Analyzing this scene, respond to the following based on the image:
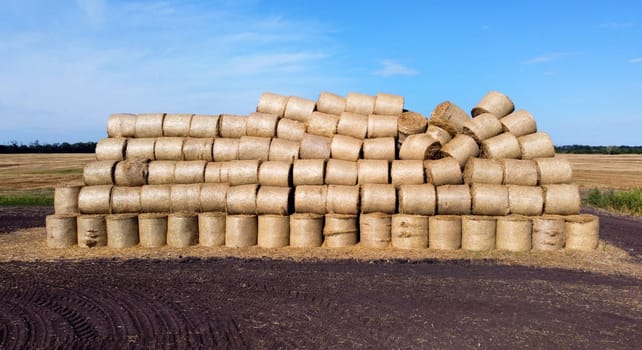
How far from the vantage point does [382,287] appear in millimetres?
8492

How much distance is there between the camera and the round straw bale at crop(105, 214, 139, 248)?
11.8 metres

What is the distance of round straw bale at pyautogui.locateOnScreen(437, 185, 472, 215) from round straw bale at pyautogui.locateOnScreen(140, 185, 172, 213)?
20.6ft

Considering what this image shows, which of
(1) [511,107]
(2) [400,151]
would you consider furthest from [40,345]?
(1) [511,107]

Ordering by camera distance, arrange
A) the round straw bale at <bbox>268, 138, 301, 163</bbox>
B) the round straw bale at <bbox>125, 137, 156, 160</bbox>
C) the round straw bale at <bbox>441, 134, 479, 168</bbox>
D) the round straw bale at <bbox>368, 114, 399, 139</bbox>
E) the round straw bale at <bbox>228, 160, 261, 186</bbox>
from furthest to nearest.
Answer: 1. the round straw bale at <bbox>125, 137, 156, 160</bbox>
2. the round straw bale at <bbox>368, 114, 399, 139</bbox>
3. the round straw bale at <bbox>268, 138, 301, 163</bbox>
4. the round straw bale at <bbox>441, 134, 479, 168</bbox>
5. the round straw bale at <bbox>228, 160, 261, 186</bbox>

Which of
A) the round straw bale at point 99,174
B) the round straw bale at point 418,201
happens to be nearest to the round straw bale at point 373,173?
the round straw bale at point 418,201

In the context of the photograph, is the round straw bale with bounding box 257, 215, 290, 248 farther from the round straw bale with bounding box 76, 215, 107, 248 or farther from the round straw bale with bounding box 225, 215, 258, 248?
the round straw bale with bounding box 76, 215, 107, 248

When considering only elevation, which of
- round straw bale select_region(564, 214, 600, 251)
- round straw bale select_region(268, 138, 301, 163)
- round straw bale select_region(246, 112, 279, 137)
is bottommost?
round straw bale select_region(564, 214, 600, 251)

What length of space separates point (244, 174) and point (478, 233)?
18.1 feet

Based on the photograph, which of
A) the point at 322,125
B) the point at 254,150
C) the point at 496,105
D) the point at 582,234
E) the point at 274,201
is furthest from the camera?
the point at 496,105

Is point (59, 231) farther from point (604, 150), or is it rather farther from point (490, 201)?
point (604, 150)

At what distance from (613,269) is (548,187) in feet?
8.11

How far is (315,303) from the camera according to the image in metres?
7.64

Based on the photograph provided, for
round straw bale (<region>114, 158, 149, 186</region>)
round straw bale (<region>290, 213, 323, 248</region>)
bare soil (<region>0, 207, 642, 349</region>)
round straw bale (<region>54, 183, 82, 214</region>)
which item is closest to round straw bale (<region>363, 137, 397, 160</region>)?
round straw bale (<region>290, 213, 323, 248</region>)

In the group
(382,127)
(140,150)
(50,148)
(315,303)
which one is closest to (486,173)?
(382,127)
